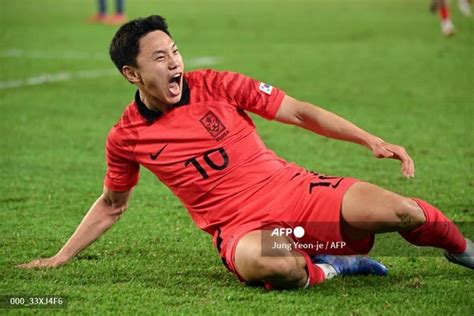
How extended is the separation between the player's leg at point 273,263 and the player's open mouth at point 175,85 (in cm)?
70

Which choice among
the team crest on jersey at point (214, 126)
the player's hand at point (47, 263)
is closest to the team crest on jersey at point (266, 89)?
the team crest on jersey at point (214, 126)

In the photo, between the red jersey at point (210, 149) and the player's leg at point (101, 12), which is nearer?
the red jersey at point (210, 149)

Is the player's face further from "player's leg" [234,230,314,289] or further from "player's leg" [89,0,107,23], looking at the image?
"player's leg" [89,0,107,23]

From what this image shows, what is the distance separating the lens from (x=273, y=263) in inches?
171

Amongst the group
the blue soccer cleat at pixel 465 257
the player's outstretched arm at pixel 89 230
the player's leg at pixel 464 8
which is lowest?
the player's leg at pixel 464 8

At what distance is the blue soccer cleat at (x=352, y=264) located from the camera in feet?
15.6

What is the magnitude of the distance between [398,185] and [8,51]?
31.0 ft

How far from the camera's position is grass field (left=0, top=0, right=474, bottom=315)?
451 cm

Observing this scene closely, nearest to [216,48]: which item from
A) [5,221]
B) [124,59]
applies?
[5,221]

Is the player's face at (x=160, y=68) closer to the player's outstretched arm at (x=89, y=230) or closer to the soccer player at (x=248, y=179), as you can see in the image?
the soccer player at (x=248, y=179)

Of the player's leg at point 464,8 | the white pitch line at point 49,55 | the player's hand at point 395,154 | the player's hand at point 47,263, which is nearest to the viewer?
the player's hand at point 395,154

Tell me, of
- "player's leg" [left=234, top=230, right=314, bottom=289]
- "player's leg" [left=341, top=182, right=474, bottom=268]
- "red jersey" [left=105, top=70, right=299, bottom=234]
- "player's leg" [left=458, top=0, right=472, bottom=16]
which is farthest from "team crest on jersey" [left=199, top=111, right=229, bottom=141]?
"player's leg" [left=458, top=0, right=472, bottom=16]

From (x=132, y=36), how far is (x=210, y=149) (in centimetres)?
61

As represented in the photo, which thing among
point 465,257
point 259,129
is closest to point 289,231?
point 465,257
